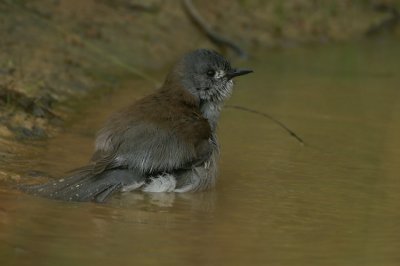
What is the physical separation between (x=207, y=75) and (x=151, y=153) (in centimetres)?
135

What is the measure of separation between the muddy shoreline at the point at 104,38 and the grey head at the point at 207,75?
1244mm

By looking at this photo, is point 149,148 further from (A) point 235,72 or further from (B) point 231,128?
(B) point 231,128

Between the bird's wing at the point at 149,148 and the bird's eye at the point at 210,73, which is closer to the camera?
the bird's wing at the point at 149,148

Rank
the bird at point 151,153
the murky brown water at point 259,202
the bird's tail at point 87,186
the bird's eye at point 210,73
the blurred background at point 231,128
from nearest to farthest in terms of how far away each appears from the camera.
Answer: the murky brown water at point 259,202 < the blurred background at point 231,128 < the bird's tail at point 87,186 < the bird at point 151,153 < the bird's eye at point 210,73

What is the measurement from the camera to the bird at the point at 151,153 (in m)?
6.55

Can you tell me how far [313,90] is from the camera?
10703mm

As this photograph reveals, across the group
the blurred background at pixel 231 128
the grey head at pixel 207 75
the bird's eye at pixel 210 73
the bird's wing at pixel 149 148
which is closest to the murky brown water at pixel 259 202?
the blurred background at pixel 231 128

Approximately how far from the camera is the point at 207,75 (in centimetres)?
792

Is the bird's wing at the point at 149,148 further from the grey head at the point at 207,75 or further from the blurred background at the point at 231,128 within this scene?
the grey head at the point at 207,75

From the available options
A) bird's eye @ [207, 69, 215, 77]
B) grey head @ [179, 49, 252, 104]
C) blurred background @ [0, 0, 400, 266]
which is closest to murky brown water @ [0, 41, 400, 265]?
blurred background @ [0, 0, 400, 266]

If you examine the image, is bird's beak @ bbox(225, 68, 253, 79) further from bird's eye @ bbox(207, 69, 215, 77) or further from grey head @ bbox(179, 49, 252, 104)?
bird's eye @ bbox(207, 69, 215, 77)

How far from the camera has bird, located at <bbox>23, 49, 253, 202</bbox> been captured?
6555 millimetres

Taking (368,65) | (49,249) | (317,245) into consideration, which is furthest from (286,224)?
(368,65)

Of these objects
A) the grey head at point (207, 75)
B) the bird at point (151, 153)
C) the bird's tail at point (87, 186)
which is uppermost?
the grey head at point (207, 75)
